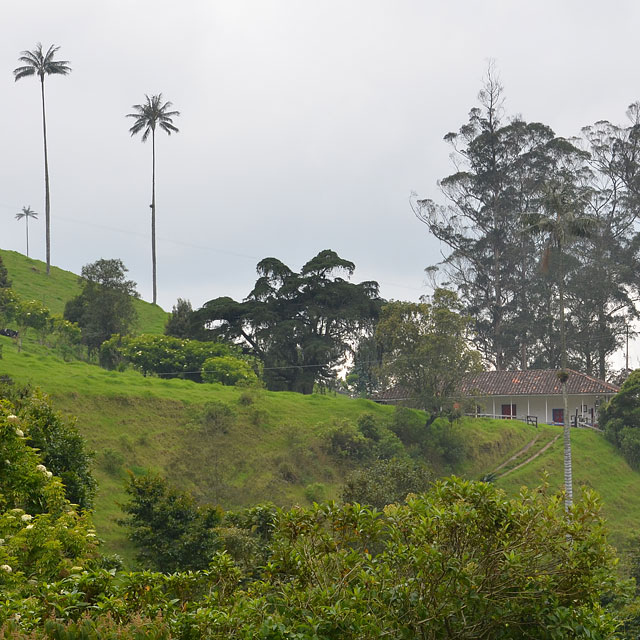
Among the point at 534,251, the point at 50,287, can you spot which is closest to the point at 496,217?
the point at 534,251

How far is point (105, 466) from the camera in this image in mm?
28094

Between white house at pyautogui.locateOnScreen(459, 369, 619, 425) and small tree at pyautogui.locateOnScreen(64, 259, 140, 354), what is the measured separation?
22.5 m

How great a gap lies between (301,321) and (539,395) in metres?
16.9

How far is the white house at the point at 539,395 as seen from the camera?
51344mm

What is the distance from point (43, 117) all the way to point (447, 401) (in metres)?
44.6

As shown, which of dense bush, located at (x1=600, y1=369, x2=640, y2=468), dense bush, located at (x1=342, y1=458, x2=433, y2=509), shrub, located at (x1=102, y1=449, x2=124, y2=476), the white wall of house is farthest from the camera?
the white wall of house

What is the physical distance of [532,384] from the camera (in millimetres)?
51750

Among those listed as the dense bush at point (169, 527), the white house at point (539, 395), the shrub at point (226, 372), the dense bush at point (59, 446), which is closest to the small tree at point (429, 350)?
the shrub at point (226, 372)

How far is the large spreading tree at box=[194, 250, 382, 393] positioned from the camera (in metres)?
46.6

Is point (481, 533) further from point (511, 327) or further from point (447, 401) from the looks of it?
point (511, 327)

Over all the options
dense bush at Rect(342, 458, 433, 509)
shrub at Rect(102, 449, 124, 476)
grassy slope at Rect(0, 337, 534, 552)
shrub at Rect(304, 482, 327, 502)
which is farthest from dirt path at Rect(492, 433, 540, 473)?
shrub at Rect(102, 449, 124, 476)

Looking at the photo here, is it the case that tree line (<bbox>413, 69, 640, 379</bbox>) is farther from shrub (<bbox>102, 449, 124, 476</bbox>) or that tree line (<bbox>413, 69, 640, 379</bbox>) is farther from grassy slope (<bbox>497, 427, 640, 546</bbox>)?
shrub (<bbox>102, 449, 124, 476</bbox>)

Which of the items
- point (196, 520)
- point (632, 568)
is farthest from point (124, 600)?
point (632, 568)

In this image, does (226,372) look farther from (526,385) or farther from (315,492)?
(526,385)
